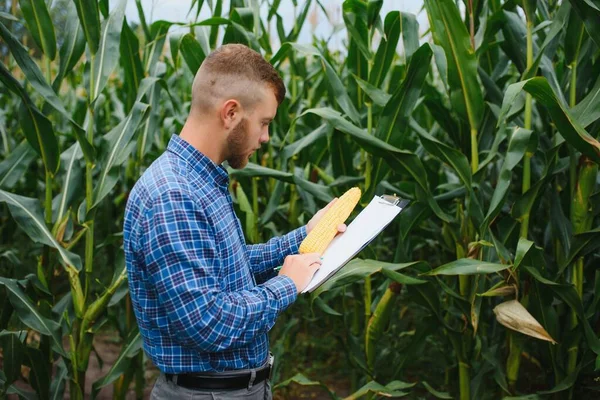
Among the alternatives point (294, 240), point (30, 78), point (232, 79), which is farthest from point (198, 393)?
point (30, 78)

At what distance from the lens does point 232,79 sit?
156cm

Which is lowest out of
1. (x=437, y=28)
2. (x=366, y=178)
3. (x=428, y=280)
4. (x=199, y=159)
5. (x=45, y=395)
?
(x=45, y=395)

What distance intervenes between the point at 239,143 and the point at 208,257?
0.30 metres

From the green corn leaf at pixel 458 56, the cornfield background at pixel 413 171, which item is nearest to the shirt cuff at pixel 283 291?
the cornfield background at pixel 413 171

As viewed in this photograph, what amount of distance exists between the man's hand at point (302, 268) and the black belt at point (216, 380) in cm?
29

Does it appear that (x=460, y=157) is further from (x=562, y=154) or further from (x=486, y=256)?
(x=562, y=154)

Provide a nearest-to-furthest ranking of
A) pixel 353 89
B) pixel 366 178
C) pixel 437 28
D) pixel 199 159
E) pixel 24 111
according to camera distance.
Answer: pixel 199 159 → pixel 437 28 → pixel 24 111 → pixel 366 178 → pixel 353 89

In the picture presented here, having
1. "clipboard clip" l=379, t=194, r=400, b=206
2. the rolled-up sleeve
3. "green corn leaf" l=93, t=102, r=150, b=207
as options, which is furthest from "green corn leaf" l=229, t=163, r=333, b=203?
the rolled-up sleeve

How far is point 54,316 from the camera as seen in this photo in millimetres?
2814

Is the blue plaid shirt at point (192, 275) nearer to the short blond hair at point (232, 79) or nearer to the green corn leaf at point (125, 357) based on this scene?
the short blond hair at point (232, 79)

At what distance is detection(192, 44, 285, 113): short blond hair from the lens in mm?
1558

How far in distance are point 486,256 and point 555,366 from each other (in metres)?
0.52

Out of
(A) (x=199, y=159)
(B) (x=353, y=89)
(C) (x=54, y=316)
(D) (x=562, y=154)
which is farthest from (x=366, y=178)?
(C) (x=54, y=316)

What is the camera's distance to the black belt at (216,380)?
1.62 metres
